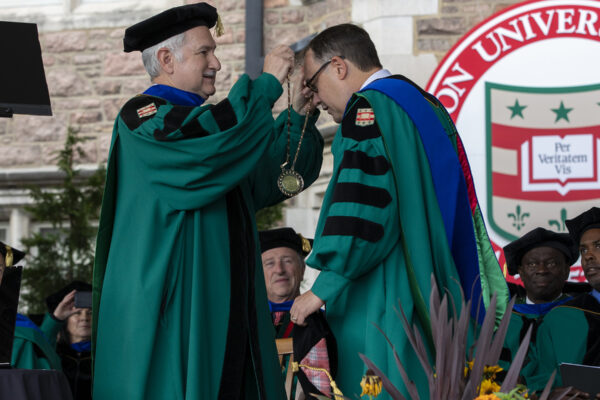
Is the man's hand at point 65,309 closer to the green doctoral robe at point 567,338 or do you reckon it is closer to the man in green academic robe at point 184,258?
the green doctoral robe at point 567,338

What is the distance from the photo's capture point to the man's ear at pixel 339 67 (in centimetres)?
384

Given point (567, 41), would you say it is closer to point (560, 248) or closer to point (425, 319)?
point (560, 248)

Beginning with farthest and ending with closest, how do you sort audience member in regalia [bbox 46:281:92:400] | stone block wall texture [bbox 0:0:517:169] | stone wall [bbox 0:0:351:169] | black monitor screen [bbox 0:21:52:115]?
stone wall [bbox 0:0:351:169], stone block wall texture [bbox 0:0:517:169], audience member in regalia [bbox 46:281:92:400], black monitor screen [bbox 0:21:52:115]

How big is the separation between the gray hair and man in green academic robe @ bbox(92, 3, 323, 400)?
167mm

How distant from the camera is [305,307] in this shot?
139 inches

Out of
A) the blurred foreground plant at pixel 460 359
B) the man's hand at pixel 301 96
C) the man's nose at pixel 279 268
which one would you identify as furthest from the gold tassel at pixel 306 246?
the blurred foreground plant at pixel 460 359

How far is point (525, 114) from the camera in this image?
25.2 ft

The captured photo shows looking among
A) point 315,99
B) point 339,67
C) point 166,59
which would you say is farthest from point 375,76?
point 166,59

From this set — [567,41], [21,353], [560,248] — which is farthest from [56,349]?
[567,41]

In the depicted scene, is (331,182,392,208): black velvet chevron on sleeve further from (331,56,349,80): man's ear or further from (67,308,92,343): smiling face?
(67,308,92,343): smiling face

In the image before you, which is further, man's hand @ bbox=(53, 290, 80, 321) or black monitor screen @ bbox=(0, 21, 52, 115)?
man's hand @ bbox=(53, 290, 80, 321)

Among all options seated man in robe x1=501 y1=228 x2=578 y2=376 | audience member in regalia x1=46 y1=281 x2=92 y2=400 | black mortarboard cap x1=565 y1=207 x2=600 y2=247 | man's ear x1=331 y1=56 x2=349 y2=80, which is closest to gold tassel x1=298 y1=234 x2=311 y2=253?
seated man in robe x1=501 y1=228 x2=578 y2=376

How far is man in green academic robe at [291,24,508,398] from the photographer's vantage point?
11.5 ft

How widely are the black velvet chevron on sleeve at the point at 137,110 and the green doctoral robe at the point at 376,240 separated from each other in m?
0.66
